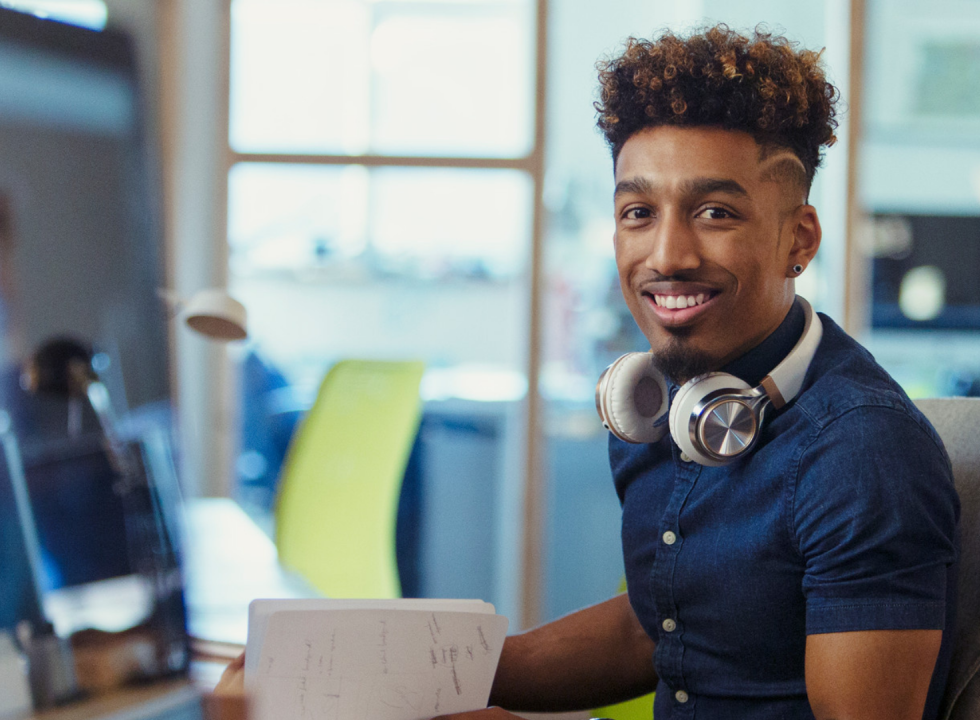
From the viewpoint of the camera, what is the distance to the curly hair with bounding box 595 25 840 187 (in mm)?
1054

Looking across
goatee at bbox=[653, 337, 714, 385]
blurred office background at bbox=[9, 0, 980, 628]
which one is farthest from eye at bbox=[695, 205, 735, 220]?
blurred office background at bbox=[9, 0, 980, 628]

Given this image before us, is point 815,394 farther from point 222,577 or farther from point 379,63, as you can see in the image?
point 379,63

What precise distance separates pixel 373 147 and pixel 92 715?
10.7 ft

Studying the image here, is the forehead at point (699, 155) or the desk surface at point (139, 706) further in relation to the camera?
the forehead at point (699, 155)

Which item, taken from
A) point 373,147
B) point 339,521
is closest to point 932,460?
point 339,521

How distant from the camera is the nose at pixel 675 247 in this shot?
3.52ft

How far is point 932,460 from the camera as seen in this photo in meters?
0.96

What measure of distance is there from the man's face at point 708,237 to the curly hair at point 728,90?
19 mm

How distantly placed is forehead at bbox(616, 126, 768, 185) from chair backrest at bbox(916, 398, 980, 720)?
46cm

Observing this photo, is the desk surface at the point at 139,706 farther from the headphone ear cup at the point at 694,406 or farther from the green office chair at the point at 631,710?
the green office chair at the point at 631,710

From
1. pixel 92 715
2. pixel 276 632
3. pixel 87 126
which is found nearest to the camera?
pixel 92 715

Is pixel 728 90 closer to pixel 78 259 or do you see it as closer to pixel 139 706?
pixel 139 706

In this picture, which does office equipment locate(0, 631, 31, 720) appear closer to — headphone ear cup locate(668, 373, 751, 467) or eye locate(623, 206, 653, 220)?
headphone ear cup locate(668, 373, 751, 467)

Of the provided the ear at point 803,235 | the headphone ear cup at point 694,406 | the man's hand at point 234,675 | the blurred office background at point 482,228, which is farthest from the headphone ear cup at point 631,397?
the blurred office background at point 482,228
